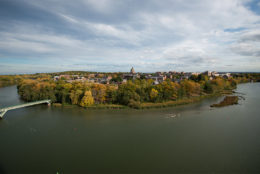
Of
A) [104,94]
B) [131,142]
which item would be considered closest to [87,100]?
[104,94]

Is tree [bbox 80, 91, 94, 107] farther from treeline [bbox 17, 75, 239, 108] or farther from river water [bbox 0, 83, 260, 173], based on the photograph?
river water [bbox 0, 83, 260, 173]

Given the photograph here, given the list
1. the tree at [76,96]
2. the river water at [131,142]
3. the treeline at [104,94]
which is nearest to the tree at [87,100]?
the treeline at [104,94]

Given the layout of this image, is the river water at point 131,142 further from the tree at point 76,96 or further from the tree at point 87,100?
the tree at point 76,96

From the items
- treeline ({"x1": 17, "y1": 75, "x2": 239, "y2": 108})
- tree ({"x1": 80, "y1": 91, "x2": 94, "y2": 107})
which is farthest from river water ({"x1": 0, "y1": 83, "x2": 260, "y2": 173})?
treeline ({"x1": 17, "y1": 75, "x2": 239, "y2": 108})

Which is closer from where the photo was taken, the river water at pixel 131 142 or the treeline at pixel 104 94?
the river water at pixel 131 142

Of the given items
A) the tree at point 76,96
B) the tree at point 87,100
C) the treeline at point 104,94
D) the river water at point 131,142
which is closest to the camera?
the river water at point 131,142

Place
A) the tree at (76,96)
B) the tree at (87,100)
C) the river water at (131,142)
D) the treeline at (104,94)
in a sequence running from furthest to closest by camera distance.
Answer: the tree at (76,96)
the treeline at (104,94)
the tree at (87,100)
the river water at (131,142)

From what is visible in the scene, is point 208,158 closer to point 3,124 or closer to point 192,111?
point 192,111

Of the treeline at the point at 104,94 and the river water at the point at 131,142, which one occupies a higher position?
the treeline at the point at 104,94
